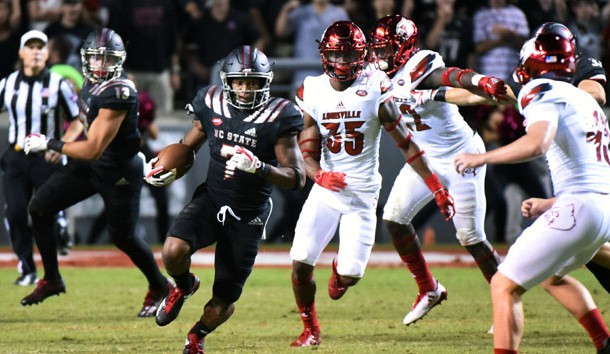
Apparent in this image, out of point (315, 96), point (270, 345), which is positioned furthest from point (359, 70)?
point (270, 345)

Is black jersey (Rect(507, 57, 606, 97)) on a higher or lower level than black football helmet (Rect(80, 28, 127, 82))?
higher

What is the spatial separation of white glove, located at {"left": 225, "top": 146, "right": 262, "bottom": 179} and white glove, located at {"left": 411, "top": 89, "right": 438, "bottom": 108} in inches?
72.4

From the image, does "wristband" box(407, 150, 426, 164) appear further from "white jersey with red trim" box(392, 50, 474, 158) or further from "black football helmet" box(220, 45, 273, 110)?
"black football helmet" box(220, 45, 273, 110)

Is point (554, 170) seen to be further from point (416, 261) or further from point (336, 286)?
point (416, 261)

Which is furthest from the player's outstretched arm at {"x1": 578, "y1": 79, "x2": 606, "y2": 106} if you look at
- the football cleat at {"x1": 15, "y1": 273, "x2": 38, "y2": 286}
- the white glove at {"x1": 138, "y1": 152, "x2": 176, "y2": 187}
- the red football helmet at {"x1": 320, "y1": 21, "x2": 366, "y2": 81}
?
the football cleat at {"x1": 15, "y1": 273, "x2": 38, "y2": 286}

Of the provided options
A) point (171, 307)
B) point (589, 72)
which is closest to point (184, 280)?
point (171, 307)

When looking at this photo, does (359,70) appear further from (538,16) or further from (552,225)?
(538,16)

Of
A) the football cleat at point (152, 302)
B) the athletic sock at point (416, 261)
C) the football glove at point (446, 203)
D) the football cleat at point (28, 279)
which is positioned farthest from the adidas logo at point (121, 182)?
the football glove at point (446, 203)

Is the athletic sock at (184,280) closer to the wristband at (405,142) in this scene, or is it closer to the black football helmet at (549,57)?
the wristband at (405,142)

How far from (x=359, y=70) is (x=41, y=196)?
2.44m

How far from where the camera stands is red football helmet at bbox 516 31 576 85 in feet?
16.6

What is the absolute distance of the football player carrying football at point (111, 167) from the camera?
7352 mm

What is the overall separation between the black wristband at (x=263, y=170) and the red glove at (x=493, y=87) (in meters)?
1.53

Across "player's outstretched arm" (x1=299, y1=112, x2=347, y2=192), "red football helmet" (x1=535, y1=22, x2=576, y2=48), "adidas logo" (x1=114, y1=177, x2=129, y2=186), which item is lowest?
"adidas logo" (x1=114, y1=177, x2=129, y2=186)
